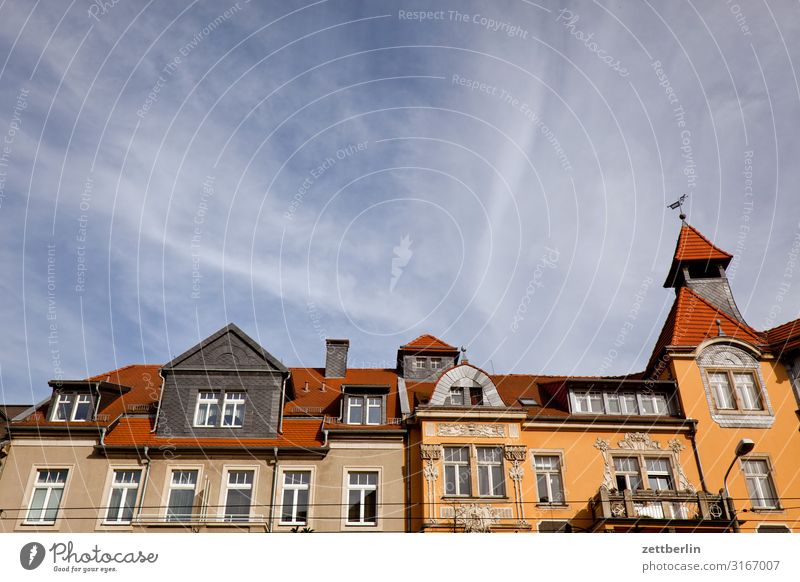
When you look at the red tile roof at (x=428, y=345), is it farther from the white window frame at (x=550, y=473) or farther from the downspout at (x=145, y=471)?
the downspout at (x=145, y=471)

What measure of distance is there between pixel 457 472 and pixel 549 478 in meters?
3.93

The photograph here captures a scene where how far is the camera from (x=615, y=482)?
2756 cm

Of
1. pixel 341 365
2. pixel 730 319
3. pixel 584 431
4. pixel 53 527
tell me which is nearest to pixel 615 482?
pixel 584 431

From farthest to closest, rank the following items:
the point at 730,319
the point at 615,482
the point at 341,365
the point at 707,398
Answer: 1. the point at 341,365
2. the point at 730,319
3. the point at 707,398
4. the point at 615,482

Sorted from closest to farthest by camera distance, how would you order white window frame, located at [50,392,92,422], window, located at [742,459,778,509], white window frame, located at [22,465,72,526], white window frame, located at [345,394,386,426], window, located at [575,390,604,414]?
white window frame, located at [22,465,72,526], window, located at [742,459,778,509], white window frame, located at [50,392,92,422], white window frame, located at [345,394,386,426], window, located at [575,390,604,414]

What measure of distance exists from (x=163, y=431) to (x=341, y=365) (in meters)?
10.0

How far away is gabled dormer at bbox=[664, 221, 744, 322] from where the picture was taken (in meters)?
34.9

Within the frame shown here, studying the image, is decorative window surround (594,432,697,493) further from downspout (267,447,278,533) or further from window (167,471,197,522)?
window (167,471,197,522)

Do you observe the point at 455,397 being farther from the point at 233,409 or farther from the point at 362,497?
the point at 233,409

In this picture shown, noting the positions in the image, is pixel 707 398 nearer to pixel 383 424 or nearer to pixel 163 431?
pixel 383 424

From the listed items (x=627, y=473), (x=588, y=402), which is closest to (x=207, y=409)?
(x=588, y=402)

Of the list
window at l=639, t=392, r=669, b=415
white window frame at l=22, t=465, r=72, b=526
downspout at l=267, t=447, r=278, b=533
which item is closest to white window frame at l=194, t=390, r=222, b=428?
downspout at l=267, t=447, r=278, b=533

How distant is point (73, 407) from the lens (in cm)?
2864

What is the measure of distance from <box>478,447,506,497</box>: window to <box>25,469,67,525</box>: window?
16853 mm
